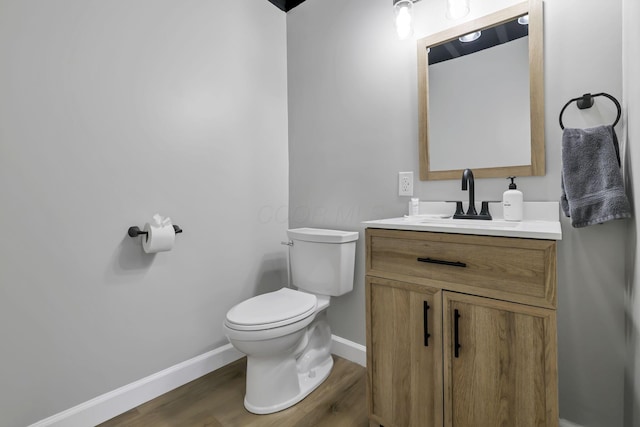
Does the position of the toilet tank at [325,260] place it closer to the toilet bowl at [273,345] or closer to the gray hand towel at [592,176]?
the toilet bowl at [273,345]

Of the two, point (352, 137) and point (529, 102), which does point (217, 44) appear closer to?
point (352, 137)

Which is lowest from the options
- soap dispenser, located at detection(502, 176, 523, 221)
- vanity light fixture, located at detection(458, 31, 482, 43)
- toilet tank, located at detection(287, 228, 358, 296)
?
toilet tank, located at detection(287, 228, 358, 296)

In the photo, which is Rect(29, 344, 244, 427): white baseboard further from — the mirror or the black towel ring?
the black towel ring

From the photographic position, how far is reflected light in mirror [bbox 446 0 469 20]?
54.2 inches

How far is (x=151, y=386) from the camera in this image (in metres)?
1.58

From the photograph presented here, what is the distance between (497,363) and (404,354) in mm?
322

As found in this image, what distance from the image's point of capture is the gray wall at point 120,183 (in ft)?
4.06

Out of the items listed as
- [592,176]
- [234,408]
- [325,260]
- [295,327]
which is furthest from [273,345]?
[592,176]

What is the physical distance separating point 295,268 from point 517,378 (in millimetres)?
1217

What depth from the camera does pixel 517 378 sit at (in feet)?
3.11

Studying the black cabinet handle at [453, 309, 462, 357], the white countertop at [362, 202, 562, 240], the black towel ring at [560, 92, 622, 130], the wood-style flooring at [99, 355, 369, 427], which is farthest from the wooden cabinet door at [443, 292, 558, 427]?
the black towel ring at [560, 92, 622, 130]

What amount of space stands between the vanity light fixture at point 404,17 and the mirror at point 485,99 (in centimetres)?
9

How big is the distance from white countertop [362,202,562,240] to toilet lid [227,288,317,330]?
0.55 metres

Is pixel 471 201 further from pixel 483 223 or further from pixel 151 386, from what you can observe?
pixel 151 386
